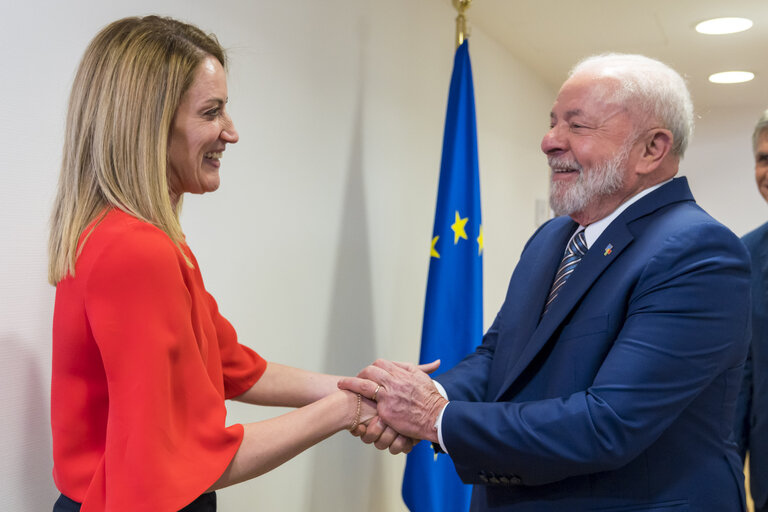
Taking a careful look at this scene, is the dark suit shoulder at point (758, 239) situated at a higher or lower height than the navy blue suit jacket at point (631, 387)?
higher

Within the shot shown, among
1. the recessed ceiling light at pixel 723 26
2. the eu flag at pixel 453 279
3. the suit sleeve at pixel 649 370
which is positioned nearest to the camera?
the suit sleeve at pixel 649 370

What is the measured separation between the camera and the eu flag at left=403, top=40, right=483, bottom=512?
299 centimetres

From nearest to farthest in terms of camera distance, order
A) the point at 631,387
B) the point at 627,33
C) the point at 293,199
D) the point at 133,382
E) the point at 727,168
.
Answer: the point at 133,382 → the point at 631,387 → the point at 293,199 → the point at 627,33 → the point at 727,168

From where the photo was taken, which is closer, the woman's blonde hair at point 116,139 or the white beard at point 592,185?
the woman's blonde hair at point 116,139

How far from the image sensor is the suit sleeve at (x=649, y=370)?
56.0 inches

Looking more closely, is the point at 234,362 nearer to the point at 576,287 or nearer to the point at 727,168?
the point at 576,287

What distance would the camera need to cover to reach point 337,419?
168 cm

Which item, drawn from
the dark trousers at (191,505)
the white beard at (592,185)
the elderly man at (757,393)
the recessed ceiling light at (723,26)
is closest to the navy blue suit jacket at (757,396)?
the elderly man at (757,393)

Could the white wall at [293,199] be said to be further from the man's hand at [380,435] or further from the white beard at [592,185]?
the white beard at [592,185]

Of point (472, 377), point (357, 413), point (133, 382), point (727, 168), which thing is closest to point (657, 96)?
A: point (472, 377)

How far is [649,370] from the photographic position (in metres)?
1.42

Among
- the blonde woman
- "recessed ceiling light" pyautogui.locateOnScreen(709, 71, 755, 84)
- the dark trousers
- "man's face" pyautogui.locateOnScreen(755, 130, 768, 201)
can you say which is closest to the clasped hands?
the blonde woman

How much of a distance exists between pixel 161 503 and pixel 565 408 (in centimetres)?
80

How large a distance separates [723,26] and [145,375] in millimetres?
4330
